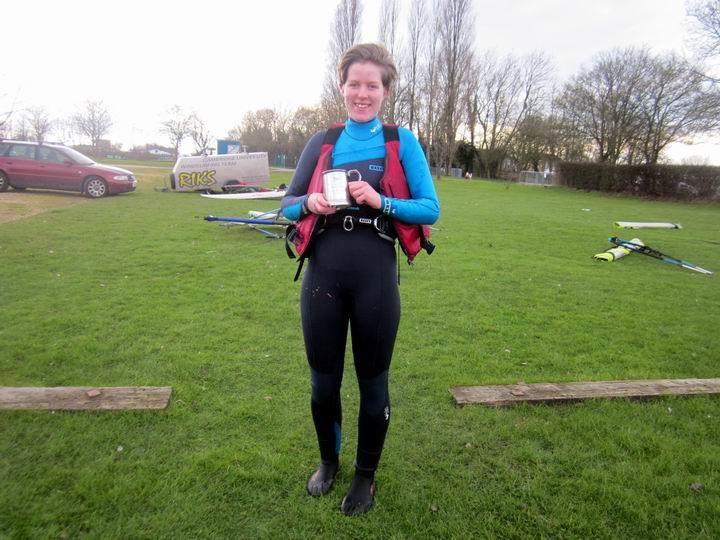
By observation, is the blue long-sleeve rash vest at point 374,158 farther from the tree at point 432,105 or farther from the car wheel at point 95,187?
the tree at point 432,105

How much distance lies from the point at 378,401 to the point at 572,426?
169 cm

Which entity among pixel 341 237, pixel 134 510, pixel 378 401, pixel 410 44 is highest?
pixel 410 44

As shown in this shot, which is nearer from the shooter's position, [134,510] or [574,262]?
[134,510]

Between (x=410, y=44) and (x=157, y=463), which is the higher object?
(x=410, y=44)

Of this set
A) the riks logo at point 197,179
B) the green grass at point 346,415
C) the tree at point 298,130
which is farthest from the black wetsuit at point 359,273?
the tree at point 298,130

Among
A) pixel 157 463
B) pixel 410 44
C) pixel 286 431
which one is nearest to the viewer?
pixel 157 463

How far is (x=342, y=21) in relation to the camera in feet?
111

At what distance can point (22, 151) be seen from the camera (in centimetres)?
1528

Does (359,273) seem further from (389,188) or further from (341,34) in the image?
(341,34)

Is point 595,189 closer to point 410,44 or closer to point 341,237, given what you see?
point 410,44

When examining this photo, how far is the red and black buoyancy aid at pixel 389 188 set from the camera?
215 cm

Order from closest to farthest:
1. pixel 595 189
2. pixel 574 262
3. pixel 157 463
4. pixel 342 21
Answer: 1. pixel 157 463
2. pixel 574 262
3. pixel 595 189
4. pixel 342 21

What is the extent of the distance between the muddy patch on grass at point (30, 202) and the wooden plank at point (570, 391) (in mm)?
11407

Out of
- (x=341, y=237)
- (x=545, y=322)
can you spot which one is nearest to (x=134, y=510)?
(x=341, y=237)
